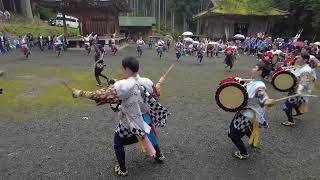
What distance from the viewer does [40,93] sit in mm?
10156

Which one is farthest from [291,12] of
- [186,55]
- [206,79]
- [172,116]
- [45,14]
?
[45,14]

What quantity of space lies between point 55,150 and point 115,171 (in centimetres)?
153

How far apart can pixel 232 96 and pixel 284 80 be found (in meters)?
1.98

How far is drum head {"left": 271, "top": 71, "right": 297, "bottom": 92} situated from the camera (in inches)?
237

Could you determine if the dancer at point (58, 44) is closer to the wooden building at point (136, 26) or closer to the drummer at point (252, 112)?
the drummer at point (252, 112)

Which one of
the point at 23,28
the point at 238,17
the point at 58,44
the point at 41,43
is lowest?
the point at 41,43

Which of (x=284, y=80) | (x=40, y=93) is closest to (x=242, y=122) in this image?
(x=284, y=80)

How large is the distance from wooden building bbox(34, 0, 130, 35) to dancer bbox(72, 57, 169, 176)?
24865 mm

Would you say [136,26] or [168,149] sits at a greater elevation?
[136,26]

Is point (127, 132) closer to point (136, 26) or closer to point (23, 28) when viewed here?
point (23, 28)

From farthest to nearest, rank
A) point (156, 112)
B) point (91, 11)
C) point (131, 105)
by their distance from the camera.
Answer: point (91, 11) < point (156, 112) < point (131, 105)

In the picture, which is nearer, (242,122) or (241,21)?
(242,122)

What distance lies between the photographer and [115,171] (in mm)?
4688

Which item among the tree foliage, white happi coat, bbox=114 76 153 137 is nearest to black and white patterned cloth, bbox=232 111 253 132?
white happi coat, bbox=114 76 153 137
